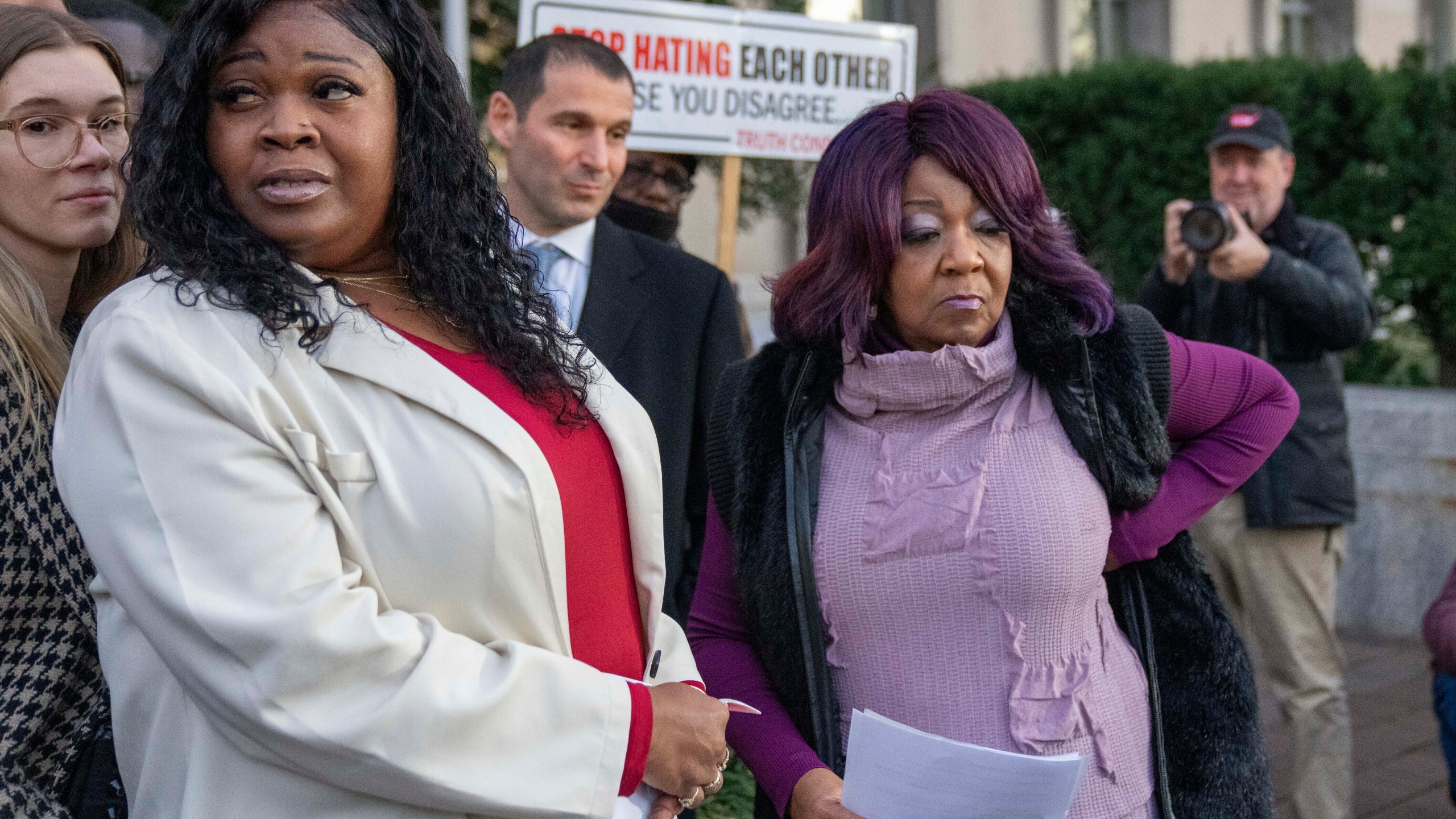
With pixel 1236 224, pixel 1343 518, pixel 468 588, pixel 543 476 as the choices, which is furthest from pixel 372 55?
pixel 1343 518

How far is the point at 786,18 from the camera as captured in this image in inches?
182

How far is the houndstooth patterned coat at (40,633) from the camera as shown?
1.59 m

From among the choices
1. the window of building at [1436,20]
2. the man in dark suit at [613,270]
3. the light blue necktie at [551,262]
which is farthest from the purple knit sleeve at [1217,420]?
the window of building at [1436,20]

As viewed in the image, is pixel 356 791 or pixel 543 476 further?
pixel 543 476

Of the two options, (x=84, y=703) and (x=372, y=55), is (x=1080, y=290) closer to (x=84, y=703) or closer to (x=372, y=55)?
(x=372, y=55)

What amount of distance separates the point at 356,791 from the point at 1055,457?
1144 millimetres

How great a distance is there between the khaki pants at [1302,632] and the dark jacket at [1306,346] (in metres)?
0.09

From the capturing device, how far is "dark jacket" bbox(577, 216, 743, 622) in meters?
3.05

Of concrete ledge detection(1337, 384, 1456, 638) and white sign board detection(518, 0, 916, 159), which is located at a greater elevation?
white sign board detection(518, 0, 916, 159)

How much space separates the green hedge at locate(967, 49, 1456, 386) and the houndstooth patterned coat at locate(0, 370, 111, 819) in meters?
4.83

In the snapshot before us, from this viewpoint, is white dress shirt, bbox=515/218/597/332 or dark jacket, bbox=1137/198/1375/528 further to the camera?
dark jacket, bbox=1137/198/1375/528

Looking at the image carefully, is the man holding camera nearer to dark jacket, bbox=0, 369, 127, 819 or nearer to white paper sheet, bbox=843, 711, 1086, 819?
white paper sheet, bbox=843, 711, 1086, 819

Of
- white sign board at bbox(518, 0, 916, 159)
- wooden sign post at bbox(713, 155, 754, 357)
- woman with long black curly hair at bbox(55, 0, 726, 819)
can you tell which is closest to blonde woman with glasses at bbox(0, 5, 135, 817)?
woman with long black curly hair at bbox(55, 0, 726, 819)

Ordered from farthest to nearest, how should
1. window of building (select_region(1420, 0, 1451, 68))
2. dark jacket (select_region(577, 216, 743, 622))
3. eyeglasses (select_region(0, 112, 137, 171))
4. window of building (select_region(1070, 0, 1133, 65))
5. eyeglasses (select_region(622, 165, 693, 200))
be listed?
window of building (select_region(1420, 0, 1451, 68)) → window of building (select_region(1070, 0, 1133, 65)) → eyeglasses (select_region(622, 165, 693, 200)) → dark jacket (select_region(577, 216, 743, 622)) → eyeglasses (select_region(0, 112, 137, 171))
